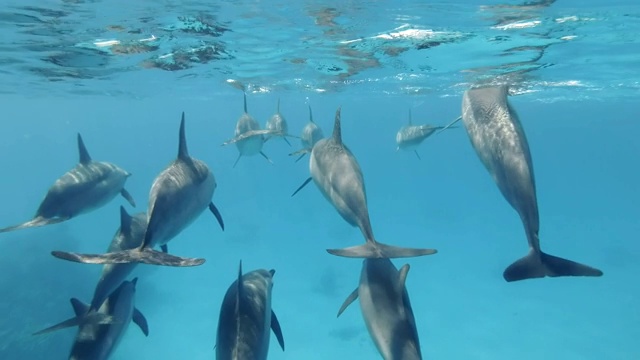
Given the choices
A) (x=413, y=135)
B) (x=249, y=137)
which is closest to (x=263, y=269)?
(x=249, y=137)

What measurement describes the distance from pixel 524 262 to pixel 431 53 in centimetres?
1422

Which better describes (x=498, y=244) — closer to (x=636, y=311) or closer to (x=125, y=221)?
(x=636, y=311)

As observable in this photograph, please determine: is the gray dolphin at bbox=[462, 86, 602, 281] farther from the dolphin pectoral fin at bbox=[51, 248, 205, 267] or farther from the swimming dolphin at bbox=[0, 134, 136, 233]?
the swimming dolphin at bbox=[0, 134, 136, 233]

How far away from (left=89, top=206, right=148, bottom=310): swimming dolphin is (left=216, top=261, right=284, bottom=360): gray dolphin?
1737 mm

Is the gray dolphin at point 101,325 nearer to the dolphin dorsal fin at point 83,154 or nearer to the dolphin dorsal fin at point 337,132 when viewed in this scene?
the dolphin dorsal fin at point 83,154

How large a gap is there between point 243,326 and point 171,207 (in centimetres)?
201

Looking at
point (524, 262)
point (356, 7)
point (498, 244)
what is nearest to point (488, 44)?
point (356, 7)

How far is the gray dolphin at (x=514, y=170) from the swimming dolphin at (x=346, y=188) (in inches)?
42.1

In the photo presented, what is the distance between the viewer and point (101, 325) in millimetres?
5668

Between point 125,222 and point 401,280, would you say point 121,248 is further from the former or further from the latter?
point 401,280

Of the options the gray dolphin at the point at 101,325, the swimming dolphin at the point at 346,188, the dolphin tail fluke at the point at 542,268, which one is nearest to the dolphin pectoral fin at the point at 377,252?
the swimming dolphin at the point at 346,188

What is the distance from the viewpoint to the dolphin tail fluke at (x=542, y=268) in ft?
14.3

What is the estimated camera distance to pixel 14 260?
21.7m

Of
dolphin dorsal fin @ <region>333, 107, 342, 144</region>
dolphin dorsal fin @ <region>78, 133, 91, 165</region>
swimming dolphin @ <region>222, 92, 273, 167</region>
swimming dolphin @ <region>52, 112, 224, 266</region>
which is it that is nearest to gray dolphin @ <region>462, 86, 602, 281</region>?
dolphin dorsal fin @ <region>333, 107, 342, 144</region>
